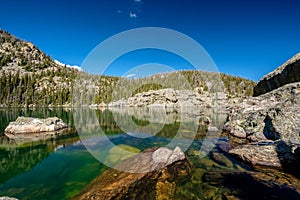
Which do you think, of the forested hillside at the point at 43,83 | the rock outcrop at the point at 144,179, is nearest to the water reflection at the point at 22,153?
the rock outcrop at the point at 144,179

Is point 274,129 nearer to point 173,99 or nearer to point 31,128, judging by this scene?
point 31,128

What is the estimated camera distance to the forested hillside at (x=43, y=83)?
127m

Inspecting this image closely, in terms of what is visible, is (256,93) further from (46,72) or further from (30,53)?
(30,53)

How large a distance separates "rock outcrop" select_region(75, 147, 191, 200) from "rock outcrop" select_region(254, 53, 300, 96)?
75.4 ft

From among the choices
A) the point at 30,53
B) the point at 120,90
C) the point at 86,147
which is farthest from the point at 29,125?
the point at 30,53

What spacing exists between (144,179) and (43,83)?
172 m

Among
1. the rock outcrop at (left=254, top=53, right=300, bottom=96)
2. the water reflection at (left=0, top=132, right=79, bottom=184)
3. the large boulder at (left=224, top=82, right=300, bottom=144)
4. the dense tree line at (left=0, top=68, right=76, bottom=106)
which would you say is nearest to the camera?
the water reflection at (left=0, top=132, right=79, bottom=184)

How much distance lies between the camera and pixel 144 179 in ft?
30.7

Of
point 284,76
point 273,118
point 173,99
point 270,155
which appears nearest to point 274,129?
point 273,118

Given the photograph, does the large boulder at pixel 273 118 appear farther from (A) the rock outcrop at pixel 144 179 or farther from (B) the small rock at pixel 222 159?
(A) the rock outcrop at pixel 144 179

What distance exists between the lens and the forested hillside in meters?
127

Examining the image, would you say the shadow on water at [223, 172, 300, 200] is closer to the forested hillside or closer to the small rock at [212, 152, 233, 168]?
the small rock at [212, 152, 233, 168]

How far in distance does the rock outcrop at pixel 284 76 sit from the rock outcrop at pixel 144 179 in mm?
22989

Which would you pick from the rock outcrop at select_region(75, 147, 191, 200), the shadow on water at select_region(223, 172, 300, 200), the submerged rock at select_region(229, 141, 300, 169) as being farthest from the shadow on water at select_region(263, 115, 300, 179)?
the rock outcrop at select_region(75, 147, 191, 200)
